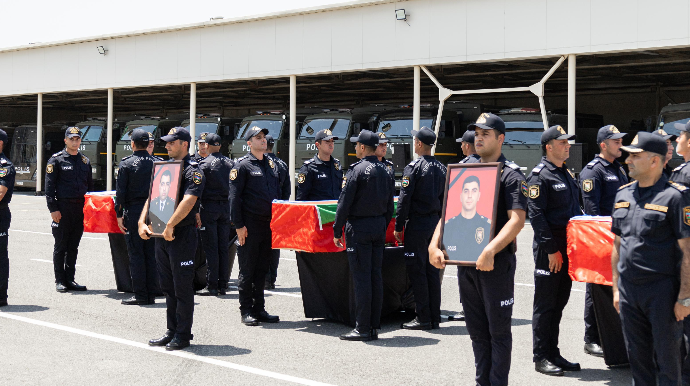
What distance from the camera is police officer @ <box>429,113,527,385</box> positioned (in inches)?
178

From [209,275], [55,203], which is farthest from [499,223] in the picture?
[55,203]

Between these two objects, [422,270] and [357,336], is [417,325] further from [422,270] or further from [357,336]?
[357,336]

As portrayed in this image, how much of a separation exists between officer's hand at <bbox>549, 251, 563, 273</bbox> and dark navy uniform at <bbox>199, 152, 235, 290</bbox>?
487 cm

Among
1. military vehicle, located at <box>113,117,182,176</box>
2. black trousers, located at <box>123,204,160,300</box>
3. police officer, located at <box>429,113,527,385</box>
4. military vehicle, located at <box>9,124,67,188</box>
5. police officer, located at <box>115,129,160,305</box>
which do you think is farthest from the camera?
military vehicle, located at <box>9,124,67,188</box>

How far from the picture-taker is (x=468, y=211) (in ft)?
15.3

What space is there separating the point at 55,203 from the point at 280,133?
44.1ft

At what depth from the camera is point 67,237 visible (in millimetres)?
9656

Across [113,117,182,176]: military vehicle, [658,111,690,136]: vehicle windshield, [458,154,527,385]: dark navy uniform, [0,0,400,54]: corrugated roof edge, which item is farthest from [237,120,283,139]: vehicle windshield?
[458,154,527,385]: dark navy uniform

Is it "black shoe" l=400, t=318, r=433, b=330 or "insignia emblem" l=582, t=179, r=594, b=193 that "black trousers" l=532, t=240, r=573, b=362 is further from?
"black shoe" l=400, t=318, r=433, b=330

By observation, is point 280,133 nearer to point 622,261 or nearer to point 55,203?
point 55,203

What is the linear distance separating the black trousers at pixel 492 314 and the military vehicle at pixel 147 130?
22483mm

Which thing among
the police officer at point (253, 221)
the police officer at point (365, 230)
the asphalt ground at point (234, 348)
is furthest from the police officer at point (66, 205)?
the police officer at point (365, 230)

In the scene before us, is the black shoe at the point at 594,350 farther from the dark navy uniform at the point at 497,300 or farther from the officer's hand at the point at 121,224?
the officer's hand at the point at 121,224

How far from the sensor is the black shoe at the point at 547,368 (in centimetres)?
578
